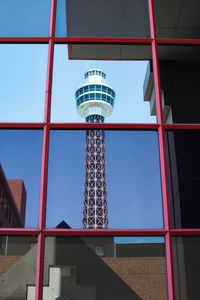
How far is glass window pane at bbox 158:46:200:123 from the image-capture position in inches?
177

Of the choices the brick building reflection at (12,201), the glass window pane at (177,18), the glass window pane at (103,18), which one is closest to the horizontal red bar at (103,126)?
the brick building reflection at (12,201)

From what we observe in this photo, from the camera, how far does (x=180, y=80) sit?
4.63 m

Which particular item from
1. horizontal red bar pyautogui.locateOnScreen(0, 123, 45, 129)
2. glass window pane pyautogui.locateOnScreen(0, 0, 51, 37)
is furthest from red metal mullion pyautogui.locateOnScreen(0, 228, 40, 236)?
glass window pane pyautogui.locateOnScreen(0, 0, 51, 37)

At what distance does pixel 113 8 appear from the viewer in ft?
16.4

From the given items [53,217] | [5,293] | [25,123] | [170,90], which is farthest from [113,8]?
[5,293]

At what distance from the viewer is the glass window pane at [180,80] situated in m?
4.50

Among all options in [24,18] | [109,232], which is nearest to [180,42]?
[24,18]

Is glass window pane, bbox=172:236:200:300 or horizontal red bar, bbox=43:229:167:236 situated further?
horizontal red bar, bbox=43:229:167:236

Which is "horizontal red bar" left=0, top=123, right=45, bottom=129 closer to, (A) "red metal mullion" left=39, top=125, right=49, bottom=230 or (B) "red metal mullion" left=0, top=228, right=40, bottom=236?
→ (A) "red metal mullion" left=39, top=125, right=49, bottom=230

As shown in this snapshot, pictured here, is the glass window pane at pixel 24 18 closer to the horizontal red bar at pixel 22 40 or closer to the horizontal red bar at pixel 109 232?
the horizontal red bar at pixel 22 40

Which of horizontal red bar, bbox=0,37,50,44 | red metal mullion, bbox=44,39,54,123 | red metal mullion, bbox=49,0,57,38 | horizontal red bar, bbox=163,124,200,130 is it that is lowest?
horizontal red bar, bbox=163,124,200,130

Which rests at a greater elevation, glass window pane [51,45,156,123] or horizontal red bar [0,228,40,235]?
glass window pane [51,45,156,123]

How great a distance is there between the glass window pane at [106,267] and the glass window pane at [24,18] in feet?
8.91

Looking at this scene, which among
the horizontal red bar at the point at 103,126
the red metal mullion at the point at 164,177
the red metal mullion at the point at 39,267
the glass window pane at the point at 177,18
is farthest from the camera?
the glass window pane at the point at 177,18
